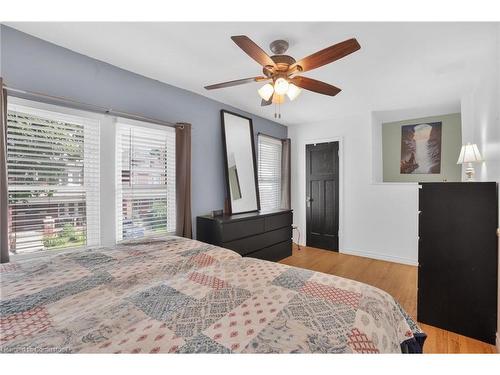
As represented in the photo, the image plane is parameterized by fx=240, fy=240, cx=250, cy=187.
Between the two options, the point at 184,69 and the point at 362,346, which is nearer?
the point at 362,346

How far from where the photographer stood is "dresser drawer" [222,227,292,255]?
297cm

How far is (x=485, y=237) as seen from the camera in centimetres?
183

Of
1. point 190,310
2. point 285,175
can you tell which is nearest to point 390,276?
A: point 285,175

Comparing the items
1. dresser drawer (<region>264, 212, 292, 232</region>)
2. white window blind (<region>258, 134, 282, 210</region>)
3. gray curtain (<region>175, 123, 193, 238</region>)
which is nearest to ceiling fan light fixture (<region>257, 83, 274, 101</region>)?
gray curtain (<region>175, 123, 193, 238</region>)

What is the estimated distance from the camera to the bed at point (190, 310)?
31.6 inches

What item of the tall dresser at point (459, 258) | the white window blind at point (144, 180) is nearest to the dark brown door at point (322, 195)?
the tall dresser at point (459, 258)

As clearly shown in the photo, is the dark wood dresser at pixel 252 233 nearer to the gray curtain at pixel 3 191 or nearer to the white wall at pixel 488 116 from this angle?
the gray curtain at pixel 3 191

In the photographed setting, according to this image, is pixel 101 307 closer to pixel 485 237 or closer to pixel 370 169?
pixel 485 237

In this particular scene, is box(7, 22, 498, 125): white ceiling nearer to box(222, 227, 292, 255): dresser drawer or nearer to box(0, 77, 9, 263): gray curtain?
box(0, 77, 9, 263): gray curtain

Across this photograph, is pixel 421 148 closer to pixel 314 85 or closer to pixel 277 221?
pixel 277 221

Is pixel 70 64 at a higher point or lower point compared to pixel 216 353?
higher

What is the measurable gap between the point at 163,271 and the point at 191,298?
429 mm

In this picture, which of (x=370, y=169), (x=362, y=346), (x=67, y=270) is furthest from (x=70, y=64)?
(x=370, y=169)

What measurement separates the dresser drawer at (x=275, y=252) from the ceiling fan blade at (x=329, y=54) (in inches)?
91.6
